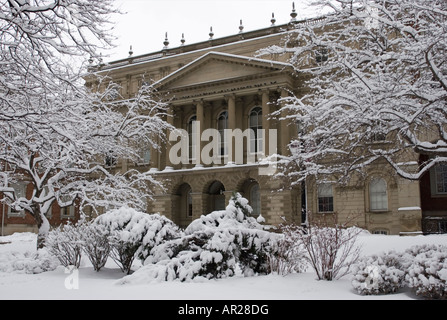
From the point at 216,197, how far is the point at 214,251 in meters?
29.8

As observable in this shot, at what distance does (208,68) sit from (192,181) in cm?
1005

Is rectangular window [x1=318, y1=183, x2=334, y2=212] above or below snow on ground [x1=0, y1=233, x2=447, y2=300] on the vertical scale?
above

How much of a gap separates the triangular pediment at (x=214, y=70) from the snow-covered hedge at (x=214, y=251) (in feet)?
81.1

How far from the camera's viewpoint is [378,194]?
34.0 metres

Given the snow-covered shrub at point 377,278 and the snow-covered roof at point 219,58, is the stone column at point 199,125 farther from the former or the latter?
the snow-covered shrub at point 377,278

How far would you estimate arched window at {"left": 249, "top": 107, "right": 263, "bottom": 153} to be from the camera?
38.8 meters

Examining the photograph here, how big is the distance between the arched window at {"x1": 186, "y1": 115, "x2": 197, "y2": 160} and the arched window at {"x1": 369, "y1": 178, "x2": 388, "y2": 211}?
16.1 meters

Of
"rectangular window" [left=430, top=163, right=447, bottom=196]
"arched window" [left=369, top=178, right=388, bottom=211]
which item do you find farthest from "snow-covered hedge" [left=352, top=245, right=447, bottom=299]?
"arched window" [left=369, top=178, right=388, bottom=211]

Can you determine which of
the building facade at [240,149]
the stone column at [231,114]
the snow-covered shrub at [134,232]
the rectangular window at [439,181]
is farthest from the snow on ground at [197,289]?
the stone column at [231,114]

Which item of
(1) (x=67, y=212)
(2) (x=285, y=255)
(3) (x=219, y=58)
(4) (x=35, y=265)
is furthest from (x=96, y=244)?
(1) (x=67, y=212)

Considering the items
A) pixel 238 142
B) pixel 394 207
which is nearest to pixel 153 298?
pixel 394 207

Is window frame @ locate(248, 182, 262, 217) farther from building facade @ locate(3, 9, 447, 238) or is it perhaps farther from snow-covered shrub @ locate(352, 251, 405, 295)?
snow-covered shrub @ locate(352, 251, 405, 295)

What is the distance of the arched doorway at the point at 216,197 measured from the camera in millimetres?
40494
